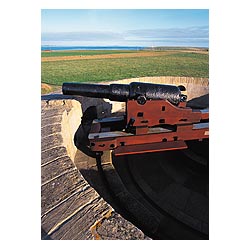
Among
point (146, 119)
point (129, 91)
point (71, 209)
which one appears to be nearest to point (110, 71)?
point (129, 91)

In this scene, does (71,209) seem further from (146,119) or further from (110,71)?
(110,71)

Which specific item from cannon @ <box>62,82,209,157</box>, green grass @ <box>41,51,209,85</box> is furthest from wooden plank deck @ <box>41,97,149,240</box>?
green grass @ <box>41,51,209,85</box>

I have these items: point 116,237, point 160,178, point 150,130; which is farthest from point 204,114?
point 116,237

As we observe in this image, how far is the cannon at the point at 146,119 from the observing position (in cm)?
342

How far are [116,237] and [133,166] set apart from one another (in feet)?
6.70

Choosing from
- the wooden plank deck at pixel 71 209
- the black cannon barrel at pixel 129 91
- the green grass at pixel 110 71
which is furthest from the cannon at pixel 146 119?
the green grass at pixel 110 71

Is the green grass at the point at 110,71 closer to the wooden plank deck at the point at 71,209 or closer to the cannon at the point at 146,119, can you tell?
the cannon at the point at 146,119

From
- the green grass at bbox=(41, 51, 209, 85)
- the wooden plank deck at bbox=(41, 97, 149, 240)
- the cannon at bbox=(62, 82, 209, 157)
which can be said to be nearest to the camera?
the wooden plank deck at bbox=(41, 97, 149, 240)

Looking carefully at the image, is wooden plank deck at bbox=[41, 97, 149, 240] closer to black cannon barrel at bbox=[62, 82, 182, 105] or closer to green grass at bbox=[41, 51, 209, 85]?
black cannon barrel at bbox=[62, 82, 182, 105]

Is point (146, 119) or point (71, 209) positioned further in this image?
point (146, 119)

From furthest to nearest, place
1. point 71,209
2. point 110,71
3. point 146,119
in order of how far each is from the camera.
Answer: point 110,71
point 146,119
point 71,209

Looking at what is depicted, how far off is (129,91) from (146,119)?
432 mm

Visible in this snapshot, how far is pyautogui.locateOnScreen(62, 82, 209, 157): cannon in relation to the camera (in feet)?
11.2

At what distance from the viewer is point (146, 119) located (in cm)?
344
